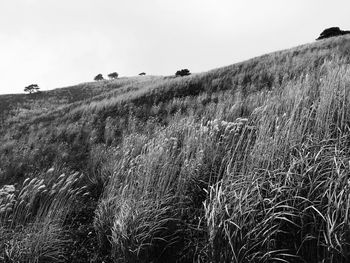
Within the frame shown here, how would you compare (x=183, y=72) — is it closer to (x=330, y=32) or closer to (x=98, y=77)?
(x=330, y=32)

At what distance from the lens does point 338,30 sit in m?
22.1

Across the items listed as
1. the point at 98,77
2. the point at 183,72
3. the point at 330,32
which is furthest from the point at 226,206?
the point at 98,77

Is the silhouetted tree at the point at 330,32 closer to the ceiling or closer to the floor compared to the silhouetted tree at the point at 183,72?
closer to the ceiling

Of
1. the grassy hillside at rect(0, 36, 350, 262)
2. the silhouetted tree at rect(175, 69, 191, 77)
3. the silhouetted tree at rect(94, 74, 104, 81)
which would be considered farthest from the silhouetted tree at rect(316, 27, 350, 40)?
the silhouetted tree at rect(94, 74, 104, 81)

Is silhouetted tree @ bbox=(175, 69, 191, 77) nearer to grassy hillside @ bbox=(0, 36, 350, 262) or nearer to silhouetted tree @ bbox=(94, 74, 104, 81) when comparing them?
grassy hillside @ bbox=(0, 36, 350, 262)

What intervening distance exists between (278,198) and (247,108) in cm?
374

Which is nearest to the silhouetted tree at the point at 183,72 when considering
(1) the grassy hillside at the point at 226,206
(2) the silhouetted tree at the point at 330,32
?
(2) the silhouetted tree at the point at 330,32

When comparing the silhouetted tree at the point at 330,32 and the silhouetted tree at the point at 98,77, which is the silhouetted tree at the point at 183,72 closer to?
the silhouetted tree at the point at 330,32

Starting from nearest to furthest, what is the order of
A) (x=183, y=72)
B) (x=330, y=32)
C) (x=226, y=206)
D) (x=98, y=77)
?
(x=226, y=206), (x=330, y=32), (x=183, y=72), (x=98, y=77)

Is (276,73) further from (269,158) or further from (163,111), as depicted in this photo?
(269,158)

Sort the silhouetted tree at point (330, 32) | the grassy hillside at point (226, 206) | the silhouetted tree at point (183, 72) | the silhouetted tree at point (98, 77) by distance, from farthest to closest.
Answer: the silhouetted tree at point (98, 77) → the silhouetted tree at point (183, 72) → the silhouetted tree at point (330, 32) → the grassy hillside at point (226, 206)

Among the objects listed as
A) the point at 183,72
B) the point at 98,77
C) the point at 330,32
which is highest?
the point at 98,77

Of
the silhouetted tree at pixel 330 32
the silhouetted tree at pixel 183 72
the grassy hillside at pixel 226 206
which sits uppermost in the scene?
the silhouetted tree at pixel 330 32

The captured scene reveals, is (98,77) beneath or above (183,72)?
above
